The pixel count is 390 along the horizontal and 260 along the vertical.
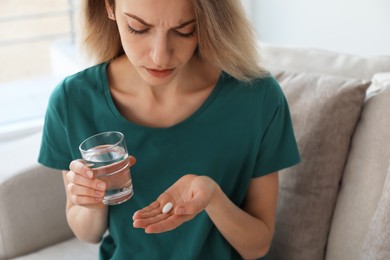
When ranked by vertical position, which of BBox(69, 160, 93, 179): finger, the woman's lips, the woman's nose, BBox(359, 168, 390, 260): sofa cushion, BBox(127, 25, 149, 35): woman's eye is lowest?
BBox(359, 168, 390, 260): sofa cushion

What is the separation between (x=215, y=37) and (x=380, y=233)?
0.62 m

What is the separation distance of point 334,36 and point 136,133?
4.27ft

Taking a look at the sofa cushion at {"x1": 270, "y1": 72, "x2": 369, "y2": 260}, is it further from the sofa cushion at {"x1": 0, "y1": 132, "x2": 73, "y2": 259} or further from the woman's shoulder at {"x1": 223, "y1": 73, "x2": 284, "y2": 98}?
the sofa cushion at {"x1": 0, "y1": 132, "x2": 73, "y2": 259}

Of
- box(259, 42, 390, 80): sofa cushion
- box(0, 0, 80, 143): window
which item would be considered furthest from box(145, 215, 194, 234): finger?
box(0, 0, 80, 143): window

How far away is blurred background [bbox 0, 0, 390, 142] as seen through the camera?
2.55m

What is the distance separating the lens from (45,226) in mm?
2127

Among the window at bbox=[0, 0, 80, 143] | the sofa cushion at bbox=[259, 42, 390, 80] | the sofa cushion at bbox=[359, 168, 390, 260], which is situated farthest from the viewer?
the window at bbox=[0, 0, 80, 143]

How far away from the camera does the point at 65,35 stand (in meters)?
3.53

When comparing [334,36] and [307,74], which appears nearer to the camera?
[307,74]

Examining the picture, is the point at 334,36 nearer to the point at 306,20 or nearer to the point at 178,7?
the point at 306,20

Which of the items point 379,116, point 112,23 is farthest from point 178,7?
point 379,116

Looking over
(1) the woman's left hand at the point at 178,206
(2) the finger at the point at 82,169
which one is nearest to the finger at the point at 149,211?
(1) the woman's left hand at the point at 178,206

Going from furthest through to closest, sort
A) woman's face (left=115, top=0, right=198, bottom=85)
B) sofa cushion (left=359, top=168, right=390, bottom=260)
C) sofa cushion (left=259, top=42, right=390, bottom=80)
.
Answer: sofa cushion (left=259, top=42, right=390, bottom=80), sofa cushion (left=359, top=168, right=390, bottom=260), woman's face (left=115, top=0, right=198, bottom=85)

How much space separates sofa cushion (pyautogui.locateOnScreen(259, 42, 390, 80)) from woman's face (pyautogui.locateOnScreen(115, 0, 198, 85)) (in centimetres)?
60
